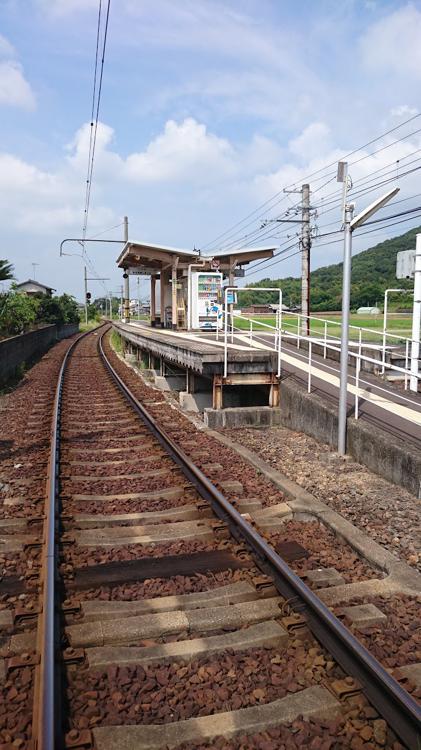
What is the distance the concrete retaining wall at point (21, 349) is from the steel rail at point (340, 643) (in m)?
14.3

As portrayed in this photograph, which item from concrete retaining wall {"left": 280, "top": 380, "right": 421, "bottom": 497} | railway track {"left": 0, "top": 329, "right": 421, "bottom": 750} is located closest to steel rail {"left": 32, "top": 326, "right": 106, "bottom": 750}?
railway track {"left": 0, "top": 329, "right": 421, "bottom": 750}

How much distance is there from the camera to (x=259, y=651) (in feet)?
12.3

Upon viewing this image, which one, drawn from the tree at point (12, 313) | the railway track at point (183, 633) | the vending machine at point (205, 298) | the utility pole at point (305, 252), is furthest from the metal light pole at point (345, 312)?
the tree at point (12, 313)

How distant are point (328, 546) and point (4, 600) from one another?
274cm

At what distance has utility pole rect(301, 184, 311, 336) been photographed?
2331cm

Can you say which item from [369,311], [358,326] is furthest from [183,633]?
[369,311]

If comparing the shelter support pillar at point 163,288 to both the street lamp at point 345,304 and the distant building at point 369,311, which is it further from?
the distant building at point 369,311

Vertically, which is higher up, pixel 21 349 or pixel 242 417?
pixel 21 349

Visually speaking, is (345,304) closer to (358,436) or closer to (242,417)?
(358,436)

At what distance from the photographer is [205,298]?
2230cm

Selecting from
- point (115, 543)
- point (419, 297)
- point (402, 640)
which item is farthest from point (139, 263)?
point (402, 640)

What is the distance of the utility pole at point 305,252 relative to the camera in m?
23.3

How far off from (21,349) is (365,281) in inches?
1642

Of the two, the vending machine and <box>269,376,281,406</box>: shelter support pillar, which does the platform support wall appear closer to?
<box>269,376,281,406</box>: shelter support pillar
